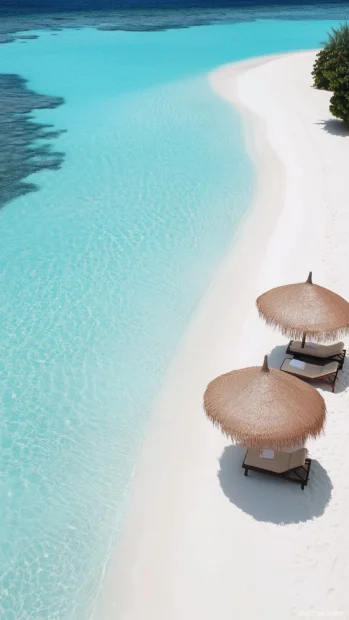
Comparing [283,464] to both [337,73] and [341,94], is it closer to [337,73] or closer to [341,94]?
[341,94]

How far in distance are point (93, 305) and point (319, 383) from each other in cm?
572

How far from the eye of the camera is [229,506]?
7973mm

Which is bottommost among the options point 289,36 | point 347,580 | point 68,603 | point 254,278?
point 68,603

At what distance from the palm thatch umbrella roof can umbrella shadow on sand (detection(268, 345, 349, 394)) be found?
177 cm

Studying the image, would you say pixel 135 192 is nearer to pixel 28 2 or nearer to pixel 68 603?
pixel 68 603

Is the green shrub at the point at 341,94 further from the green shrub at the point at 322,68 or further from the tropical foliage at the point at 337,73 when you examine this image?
the green shrub at the point at 322,68

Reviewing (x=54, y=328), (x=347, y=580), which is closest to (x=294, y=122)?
(x=54, y=328)

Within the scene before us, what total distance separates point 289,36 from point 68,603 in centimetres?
5703

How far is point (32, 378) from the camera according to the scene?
10953mm

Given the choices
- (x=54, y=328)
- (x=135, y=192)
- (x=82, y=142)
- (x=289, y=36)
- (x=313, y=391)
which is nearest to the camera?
(x=313, y=391)

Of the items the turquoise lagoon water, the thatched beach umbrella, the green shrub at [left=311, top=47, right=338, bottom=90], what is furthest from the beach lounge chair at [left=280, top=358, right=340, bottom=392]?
the green shrub at [left=311, top=47, right=338, bottom=90]

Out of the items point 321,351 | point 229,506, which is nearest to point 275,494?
point 229,506

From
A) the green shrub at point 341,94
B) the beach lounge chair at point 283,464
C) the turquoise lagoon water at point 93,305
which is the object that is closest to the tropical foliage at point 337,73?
the green shrub at point 341,94

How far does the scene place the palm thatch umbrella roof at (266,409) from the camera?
→ 7.63 m
